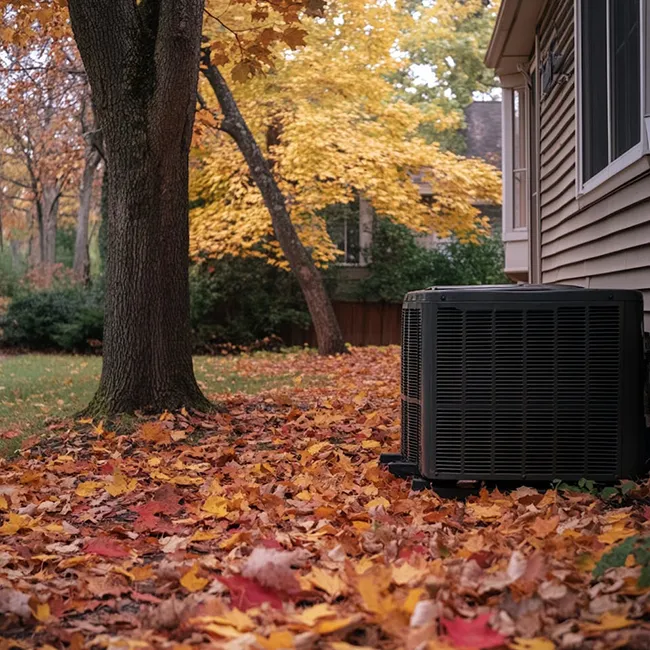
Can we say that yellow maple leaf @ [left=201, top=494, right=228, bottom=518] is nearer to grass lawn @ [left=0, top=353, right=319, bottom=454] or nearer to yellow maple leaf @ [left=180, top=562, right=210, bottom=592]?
yellow maple leaf @ [left=180, top=562, right=210, bottom=592]

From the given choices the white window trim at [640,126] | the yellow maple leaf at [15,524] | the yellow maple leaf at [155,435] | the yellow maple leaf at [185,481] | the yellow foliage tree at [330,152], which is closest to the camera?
the yellow maple leaf at [15,524]

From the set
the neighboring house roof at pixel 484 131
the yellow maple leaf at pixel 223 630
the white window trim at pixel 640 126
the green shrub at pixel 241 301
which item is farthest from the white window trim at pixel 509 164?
the neighboring house roof at pixel 484 131

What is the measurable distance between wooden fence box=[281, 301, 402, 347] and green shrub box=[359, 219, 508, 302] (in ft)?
0.83

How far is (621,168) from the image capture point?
5.65 m

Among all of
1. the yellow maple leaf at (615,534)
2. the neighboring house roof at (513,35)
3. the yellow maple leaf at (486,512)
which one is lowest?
the yellow maple leaf at (486,512)

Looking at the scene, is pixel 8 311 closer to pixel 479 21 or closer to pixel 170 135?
pixel 170 135

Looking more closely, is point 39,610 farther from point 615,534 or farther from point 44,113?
point 44,113

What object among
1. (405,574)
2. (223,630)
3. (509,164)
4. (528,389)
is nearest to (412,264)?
(509,164)

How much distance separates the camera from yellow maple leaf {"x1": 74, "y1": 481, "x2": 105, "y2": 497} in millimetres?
5195

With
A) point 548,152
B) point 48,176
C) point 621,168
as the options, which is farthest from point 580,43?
point 48,176

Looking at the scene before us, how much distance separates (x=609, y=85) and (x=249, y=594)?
4.58 m

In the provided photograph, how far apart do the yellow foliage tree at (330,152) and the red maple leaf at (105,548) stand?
1484 centimetres

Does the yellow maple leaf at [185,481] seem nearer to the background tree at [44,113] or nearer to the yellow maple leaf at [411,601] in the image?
the yellow maple leaf at [411,601]

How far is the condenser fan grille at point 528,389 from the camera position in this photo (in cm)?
450
